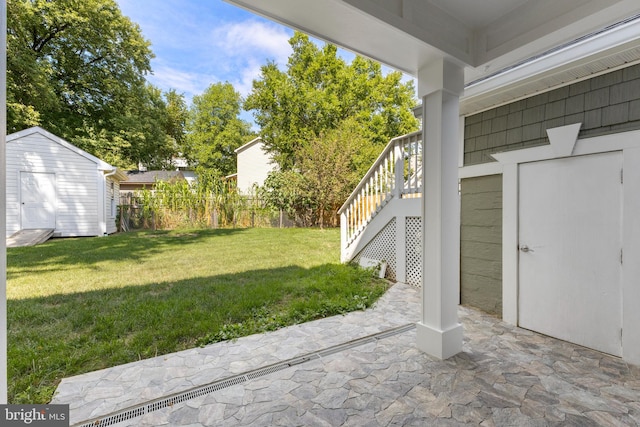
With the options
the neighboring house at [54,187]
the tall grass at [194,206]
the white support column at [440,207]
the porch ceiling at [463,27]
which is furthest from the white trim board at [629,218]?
the neighboring house at [54,187]

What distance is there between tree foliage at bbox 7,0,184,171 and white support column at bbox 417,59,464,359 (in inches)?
606

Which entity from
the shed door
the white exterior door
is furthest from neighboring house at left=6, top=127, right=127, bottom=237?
the white exterior door

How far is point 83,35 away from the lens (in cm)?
1366

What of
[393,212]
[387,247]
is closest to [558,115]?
[393,212]

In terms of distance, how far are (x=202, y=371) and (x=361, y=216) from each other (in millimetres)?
4045

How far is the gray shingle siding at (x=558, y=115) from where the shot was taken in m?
2.49

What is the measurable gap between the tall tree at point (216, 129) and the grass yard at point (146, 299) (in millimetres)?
16049

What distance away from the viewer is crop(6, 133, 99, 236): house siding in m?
8.59

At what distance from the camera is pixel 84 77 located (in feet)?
47.1

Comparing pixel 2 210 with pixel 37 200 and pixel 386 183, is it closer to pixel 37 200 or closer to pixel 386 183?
pixel 386 183

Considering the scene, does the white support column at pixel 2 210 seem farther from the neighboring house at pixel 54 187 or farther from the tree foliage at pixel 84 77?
the tree foliage at pixel 84 77

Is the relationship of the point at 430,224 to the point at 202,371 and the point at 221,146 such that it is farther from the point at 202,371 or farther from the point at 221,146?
the point at 221,146

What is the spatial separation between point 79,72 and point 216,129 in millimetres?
9314

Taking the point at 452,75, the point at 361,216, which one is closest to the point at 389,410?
the point at 452,75
